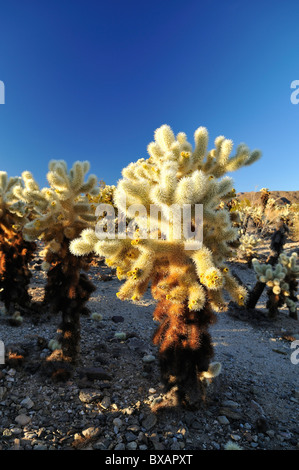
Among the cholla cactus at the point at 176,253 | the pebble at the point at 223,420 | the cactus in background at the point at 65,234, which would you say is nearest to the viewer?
the cholla cactus at the point at 176,253

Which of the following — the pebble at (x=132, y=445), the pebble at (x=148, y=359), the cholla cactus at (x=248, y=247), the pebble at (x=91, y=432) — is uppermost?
the cholla cactus at (x=248, y=247)

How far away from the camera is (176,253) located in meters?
3.42

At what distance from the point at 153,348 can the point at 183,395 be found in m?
2.20

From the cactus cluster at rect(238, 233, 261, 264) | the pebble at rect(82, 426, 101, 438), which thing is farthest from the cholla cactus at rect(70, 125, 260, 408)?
the cactus cluster at rect(238, 233, 261, 264)

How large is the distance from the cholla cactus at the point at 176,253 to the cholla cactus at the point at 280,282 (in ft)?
20.8

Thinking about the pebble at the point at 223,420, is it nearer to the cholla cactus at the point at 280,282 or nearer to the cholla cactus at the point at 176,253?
the cholla cactus at the point at 176,253

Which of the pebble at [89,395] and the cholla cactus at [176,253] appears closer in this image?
the cholla cactus at [176,253]

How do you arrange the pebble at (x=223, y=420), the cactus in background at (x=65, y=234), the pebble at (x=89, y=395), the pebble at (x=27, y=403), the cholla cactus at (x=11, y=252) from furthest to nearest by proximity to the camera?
the cholla cactus at (x=11, y=252), the cactus in background at (x=65, y=234), the pebble at (x=89, y=395), the pebble at (x=27, y=403), the pebble at (x=223, y=420)

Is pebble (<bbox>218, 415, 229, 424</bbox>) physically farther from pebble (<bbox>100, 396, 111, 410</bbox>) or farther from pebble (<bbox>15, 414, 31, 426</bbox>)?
pebble (<bbox>15, 414, 31, 426</bbox>)

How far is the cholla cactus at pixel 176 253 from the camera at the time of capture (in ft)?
10.1

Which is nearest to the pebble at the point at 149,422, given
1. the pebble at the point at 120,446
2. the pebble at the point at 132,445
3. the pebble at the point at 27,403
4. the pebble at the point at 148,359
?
the pebble at the point at 132,445

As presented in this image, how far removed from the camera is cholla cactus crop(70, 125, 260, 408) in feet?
10.1

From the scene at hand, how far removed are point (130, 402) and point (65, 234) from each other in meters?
2.90
